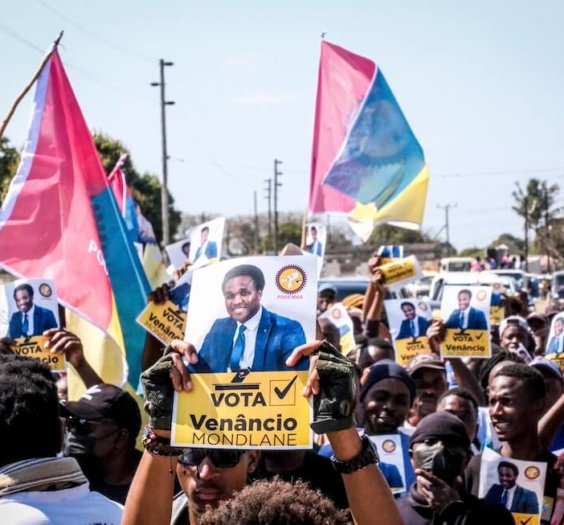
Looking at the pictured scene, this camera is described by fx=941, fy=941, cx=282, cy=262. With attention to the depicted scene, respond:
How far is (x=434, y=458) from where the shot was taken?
144 inches

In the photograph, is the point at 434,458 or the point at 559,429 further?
the point at 559,429

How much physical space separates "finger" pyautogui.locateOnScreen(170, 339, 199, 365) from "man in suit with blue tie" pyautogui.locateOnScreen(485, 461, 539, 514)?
164 cm

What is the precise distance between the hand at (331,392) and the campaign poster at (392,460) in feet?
6.46

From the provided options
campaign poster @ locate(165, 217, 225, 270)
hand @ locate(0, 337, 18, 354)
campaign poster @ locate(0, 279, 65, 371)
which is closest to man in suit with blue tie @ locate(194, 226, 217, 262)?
campaign poster @ locate(165, 217, 225, 270)

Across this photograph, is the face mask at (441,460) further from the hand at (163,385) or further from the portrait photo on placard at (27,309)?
the portrait photo on placard at (27,309)

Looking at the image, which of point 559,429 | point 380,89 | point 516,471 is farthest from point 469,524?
point 380,89

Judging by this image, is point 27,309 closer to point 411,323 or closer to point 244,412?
point 244,412

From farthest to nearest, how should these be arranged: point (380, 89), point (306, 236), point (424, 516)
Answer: point (380, 89), point (306, 236), point (424, 516)

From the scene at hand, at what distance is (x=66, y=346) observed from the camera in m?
4.96

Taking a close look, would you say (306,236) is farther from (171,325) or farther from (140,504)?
(140,504)

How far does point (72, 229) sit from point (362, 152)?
3.32 metres

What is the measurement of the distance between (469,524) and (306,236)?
4.81m

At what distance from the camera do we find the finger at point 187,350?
8.42 ft

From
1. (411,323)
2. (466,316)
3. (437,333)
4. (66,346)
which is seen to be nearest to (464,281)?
(411,323)
